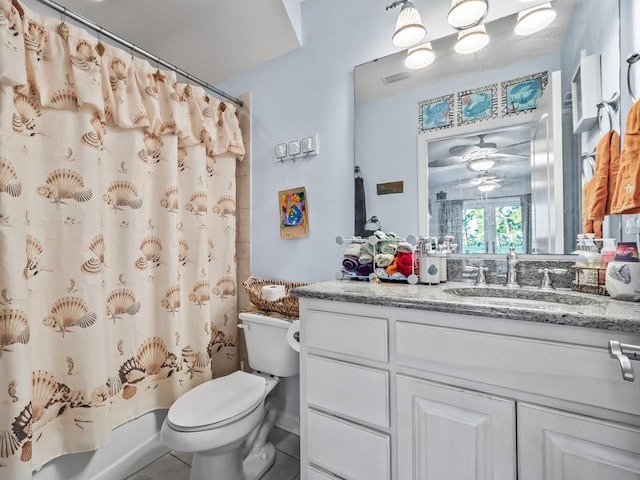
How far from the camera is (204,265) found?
172 centimetres

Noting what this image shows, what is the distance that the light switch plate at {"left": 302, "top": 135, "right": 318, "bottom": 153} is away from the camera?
1708 mm

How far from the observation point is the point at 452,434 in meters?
0.88

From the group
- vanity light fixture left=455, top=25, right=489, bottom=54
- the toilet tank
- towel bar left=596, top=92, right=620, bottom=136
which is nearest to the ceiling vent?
vanity light fixture left=455, top=25, right=489, bottom=54

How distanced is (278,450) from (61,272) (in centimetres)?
138

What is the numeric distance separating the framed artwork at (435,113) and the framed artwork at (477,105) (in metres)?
0.05

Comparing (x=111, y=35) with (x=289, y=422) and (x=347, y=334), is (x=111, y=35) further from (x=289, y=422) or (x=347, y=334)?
(x=289, y=422)

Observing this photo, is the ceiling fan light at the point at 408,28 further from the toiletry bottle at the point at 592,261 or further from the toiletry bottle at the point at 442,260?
the toiletry bottle at the point at 592,261

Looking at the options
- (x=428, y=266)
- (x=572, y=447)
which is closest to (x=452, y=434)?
(x=572, y=447)

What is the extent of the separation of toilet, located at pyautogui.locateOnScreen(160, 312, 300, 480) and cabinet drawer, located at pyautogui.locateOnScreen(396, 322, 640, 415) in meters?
0.75

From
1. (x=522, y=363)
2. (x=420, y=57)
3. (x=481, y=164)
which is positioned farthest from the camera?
(x=420, y=57)

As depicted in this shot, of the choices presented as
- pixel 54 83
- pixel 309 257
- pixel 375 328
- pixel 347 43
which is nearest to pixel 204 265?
pixel 309 257

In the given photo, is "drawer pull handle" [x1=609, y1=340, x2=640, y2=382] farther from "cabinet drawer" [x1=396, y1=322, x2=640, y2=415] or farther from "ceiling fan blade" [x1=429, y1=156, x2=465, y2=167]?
"ceiling fan blade" [x1=429, y1=156, x2=465, y2=167]

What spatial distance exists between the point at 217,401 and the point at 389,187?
4.26 ft

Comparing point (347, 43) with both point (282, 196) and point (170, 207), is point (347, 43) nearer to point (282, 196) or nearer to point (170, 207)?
point (282, 196)
